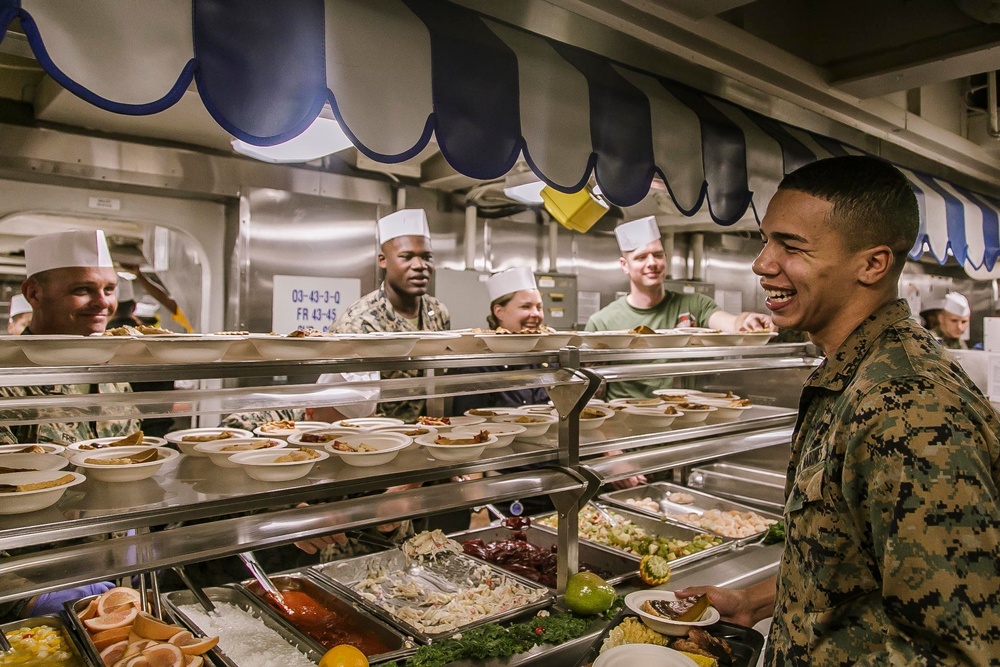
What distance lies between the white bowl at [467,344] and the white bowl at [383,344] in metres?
0.23

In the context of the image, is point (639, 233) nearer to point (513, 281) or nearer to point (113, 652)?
point (513, 281)

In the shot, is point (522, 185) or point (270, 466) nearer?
point (270, 466)

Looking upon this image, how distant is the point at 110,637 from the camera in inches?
82.3

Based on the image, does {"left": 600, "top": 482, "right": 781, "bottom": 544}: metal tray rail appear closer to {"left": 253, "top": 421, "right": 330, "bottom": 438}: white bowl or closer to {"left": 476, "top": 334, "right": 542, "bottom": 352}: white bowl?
{"left": 476, "top": 334, "right": 542, "bottom": 352}: white bowl

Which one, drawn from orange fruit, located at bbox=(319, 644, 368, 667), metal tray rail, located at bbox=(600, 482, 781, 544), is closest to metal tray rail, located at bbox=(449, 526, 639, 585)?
metal tray rail, located at bbox=(600, 482, 781, 544)

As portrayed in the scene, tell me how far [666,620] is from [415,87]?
2003 mm

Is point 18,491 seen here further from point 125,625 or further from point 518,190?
point 518,190

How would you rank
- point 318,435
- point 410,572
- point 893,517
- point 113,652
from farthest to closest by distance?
point 410,572 → point 318,435 → point 113,652 → point 893,517

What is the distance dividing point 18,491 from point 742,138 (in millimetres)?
3408

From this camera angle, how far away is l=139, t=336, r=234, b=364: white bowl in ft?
6.09

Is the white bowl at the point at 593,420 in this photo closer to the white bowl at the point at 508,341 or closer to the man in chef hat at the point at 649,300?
the white bowl at the point at 508,341

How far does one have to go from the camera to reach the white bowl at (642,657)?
201 cm

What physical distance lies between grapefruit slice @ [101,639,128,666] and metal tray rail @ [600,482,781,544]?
2.74m

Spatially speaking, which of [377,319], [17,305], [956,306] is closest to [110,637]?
[377,319]
